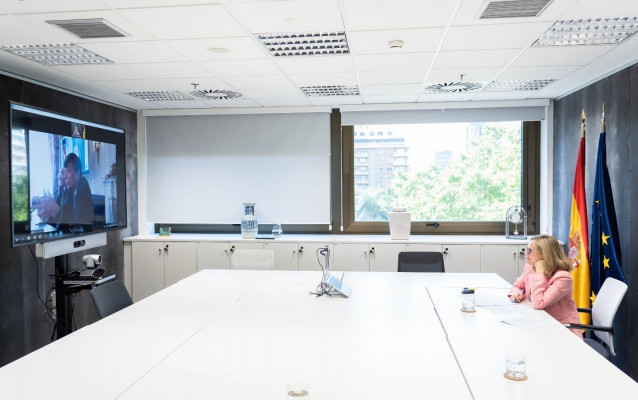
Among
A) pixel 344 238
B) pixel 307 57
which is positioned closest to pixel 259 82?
pixel 307 57

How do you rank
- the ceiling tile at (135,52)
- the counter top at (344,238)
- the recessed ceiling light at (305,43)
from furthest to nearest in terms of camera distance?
the counter top at (344,238) < the ceiling tile at (135,52) < the recessed ceiling light at (305,43)

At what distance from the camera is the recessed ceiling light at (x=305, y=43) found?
3.31 metres

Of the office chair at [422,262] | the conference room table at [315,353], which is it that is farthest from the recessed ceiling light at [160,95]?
the office chair at [422,262]

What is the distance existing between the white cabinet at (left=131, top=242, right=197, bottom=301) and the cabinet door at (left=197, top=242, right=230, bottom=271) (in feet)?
0.25

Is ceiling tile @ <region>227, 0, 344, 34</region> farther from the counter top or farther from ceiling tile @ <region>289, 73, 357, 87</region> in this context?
the counter top

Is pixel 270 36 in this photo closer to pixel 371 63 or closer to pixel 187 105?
pixel 371 63

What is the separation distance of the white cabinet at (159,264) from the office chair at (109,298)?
2294 millimetres

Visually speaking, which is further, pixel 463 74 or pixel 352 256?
pixel 352 256

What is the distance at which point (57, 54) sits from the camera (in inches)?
146

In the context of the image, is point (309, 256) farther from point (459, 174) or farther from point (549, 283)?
point (549, 283)

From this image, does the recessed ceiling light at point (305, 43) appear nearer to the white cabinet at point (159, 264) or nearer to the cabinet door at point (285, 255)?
the cabinet door at point (285, 255)

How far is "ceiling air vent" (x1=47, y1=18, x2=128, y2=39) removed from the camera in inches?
117

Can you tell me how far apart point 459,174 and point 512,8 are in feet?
11.5

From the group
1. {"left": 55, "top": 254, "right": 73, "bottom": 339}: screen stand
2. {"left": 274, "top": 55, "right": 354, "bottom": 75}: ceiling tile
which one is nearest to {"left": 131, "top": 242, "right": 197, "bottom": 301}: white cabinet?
{"left": 55, "top": 254, "right": 73, "bottom": 339}: screen stand
